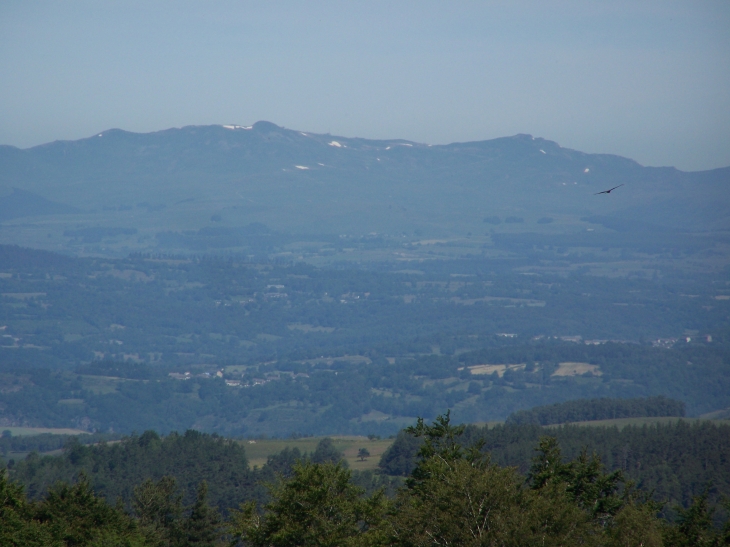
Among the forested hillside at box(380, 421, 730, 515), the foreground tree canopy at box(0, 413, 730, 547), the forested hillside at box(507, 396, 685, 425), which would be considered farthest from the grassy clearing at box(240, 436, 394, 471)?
the foreground tree canopy at box(0, 413, 730, 547)

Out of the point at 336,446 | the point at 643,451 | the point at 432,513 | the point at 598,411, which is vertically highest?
the point at 432,513

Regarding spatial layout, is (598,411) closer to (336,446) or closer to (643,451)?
(643,451)

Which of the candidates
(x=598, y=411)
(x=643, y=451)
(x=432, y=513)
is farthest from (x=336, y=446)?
(x=432, y=513)

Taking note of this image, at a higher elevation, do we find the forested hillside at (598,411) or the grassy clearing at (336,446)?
the grassy clearing at (336,446)

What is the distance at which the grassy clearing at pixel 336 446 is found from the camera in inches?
3519

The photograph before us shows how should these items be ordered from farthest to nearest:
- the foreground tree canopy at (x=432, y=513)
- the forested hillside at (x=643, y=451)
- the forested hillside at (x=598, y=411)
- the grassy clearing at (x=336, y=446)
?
1. the forested hillside at (x=598, y=411)
2. the grassy clearing at (x=336, y=446)
3. the forested hillside at (x=643, y=451)
4. the foreground tree canopy at (x=432, y=513)

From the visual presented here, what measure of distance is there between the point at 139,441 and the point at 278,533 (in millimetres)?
65589

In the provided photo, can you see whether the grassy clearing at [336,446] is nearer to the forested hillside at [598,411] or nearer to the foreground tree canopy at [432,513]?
the forested hillside at [598,411]

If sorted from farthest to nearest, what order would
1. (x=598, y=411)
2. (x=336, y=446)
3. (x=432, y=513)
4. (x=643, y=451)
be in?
(x=598, y=411) < (x=336, y=446) < (x=643, y=451) < (x=432, y=513)

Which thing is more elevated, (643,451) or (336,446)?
(643,451)

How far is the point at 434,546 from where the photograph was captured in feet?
67.2

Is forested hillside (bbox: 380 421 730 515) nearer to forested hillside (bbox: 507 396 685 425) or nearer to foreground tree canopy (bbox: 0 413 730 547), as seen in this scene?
forested hillside (bbox: 507 396 685 425)

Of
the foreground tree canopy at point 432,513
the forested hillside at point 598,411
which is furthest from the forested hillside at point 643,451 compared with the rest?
the foreground tree canopy at point 432,513

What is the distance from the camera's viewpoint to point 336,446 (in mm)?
103750
